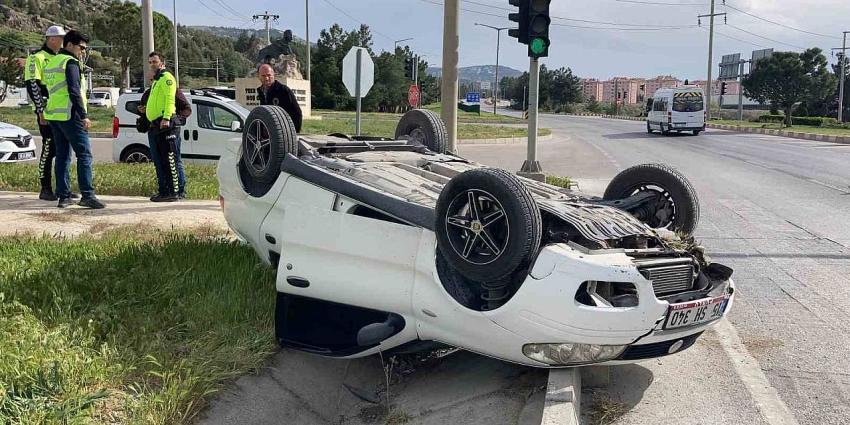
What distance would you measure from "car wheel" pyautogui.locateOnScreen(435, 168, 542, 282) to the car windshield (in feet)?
108

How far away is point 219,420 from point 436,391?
4.37 ft

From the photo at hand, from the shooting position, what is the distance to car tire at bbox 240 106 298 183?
472cm

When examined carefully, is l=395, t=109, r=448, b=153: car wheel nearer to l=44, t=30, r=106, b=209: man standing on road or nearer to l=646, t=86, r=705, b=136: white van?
l=44, t=30, r=106, b=209: man standing on road

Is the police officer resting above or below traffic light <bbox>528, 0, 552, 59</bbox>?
below

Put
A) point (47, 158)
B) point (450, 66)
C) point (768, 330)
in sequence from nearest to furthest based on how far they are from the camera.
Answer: point (768, 330) → point (47, 158) → point (450, 66)

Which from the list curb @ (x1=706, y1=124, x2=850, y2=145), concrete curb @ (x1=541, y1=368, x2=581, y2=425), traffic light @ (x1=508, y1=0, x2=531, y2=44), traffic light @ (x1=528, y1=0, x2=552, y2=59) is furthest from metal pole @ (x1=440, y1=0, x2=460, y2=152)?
curb @ (x1=706, y1=124, x2=850, y2=145)

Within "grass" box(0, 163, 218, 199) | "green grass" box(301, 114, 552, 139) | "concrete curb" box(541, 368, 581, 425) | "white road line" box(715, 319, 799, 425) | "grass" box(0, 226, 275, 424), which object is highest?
"green grass" box(301, 114, 552, 139)

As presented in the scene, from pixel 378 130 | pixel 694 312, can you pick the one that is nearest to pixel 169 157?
pixel 694 312

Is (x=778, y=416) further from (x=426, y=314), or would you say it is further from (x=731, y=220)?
(x=731, y=220)

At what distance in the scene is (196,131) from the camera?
493 inches

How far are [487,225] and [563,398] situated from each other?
3.08ft

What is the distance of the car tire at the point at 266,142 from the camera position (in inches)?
186

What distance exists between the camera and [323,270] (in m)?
4.27

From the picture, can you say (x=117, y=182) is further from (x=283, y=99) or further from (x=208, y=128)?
(x=283, y=99)
